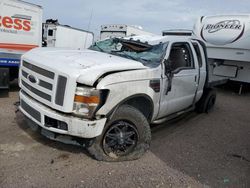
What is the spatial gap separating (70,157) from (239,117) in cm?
519

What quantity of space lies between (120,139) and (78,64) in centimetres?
126

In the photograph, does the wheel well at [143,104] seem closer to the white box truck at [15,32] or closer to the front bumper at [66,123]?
the front bumper at [66,123]

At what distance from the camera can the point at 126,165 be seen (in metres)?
3.93

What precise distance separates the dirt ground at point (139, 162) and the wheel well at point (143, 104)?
2.09 ft

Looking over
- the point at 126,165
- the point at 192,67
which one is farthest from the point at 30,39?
the point at 126,165

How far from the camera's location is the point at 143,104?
4.46m

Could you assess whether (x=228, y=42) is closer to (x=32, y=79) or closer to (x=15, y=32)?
(x=15, y=32)

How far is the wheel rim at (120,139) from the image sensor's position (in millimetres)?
3902

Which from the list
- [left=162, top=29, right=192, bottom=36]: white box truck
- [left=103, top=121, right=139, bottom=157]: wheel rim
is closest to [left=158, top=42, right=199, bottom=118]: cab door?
[left=103, top=121, right=139, bottom=157]: wheel rim

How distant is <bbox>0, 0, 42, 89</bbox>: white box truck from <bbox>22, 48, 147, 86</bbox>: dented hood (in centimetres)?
357

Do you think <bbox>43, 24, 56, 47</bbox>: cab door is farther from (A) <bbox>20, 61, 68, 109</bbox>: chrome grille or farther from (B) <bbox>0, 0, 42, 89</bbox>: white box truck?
(A) <bbox>20, 61, 68, 109</bbox>: chrome grille

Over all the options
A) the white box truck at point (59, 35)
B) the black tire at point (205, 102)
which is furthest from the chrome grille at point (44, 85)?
the white box truck at point (59, 35)

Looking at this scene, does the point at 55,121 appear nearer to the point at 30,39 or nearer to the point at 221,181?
the point at 221,181

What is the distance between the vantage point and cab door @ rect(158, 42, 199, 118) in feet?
15.6
